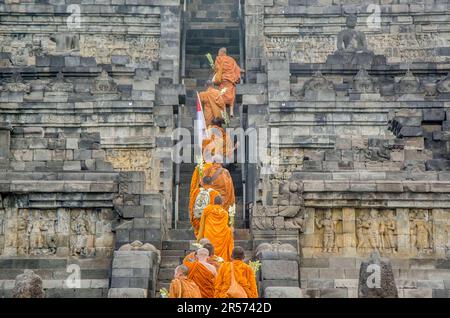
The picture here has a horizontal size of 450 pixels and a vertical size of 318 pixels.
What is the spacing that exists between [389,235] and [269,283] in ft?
13.1

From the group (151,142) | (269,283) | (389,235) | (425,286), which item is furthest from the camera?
(151,142)

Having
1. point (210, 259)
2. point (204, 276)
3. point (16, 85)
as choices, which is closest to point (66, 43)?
point (16, 85)

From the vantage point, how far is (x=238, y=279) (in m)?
19.8

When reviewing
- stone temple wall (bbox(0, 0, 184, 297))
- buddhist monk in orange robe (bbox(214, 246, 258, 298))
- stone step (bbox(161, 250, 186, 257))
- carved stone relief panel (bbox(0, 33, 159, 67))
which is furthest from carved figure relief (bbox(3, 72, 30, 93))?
buddhist monk in orange robe (bbox(214, 246, 258, 298))

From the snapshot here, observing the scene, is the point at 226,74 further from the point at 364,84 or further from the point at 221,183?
the point at 221,183

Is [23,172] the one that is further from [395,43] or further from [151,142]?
[395,43]

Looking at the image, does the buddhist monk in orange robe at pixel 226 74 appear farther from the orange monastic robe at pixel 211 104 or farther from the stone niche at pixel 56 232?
the stone niche at pixel 56 232

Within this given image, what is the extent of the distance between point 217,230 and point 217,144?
497 cm

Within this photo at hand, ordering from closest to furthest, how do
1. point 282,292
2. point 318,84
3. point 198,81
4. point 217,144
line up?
point 282,292 → point 217,144 → point 318,84 → point 198,81

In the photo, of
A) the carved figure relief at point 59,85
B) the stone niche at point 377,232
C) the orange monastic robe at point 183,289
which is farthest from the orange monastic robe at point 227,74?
the orange monastic robe at point 183,289

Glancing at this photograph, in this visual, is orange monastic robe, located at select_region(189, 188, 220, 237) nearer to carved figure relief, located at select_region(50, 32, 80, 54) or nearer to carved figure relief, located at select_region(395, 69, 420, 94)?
carved figure relief, located at select_region(395, 69, 420, 94)
